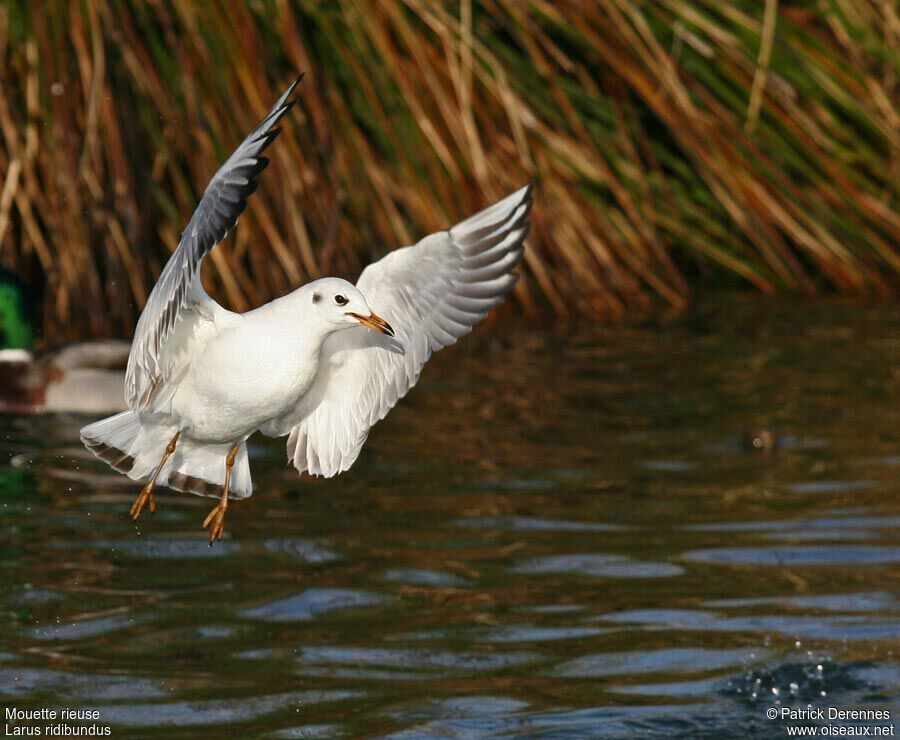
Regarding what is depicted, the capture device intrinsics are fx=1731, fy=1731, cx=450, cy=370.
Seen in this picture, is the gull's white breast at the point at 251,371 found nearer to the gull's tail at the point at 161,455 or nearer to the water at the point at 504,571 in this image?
the gull's tail at the point at 161,455

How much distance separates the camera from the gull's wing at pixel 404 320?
18.4 ft

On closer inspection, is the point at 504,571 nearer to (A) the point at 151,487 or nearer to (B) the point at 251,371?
(A) the point at 151,487

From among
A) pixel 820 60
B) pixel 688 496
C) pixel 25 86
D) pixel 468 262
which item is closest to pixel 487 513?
pixel 688 496

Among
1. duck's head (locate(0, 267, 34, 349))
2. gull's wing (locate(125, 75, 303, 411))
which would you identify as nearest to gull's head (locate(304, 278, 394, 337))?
gull's wing (locate(125, 75, 303, 411))

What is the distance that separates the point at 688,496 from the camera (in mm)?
7840

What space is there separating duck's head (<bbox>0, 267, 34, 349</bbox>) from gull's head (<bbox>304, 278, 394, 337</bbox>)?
5.05 meters

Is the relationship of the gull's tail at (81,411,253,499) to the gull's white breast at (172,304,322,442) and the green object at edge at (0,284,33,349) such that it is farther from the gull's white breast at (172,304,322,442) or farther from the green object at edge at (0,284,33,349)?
the green object at edge at (0,284,33,349)

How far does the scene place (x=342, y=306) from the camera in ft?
16.6

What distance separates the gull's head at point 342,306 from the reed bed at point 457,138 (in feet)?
14.5

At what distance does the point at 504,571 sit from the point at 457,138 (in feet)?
12.3

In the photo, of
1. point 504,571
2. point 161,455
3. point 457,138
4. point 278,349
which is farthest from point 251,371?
point 457,138

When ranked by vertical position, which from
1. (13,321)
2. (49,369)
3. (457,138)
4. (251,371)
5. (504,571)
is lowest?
(504,571)

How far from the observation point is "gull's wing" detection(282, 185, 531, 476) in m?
5.59

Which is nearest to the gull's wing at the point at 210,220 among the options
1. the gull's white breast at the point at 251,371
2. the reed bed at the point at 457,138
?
the gull's white breast at the point at 251,371
